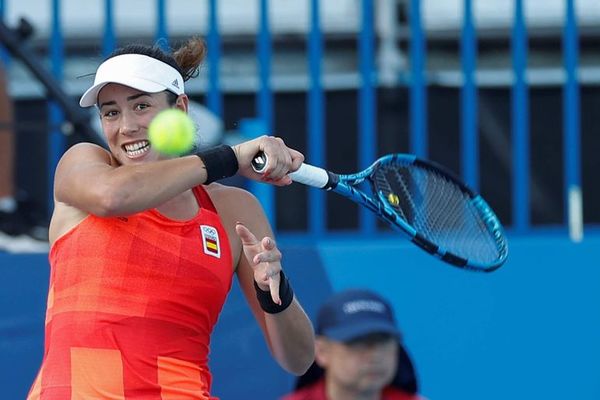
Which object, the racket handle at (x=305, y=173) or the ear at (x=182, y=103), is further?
the ear at (x=182, y=103)

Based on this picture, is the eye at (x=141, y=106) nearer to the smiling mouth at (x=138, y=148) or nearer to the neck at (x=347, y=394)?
the smiling mouth at (x=138, y=148)

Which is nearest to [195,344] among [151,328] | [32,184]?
[151,328]

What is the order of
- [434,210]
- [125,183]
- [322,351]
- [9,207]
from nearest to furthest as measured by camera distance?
[125,183]
[322,351]
[434,210]
[9,207]

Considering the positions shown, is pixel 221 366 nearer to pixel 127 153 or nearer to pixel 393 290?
pixel 393 290

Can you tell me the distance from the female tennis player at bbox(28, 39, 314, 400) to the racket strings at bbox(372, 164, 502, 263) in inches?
26.5

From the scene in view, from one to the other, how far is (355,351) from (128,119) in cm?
90

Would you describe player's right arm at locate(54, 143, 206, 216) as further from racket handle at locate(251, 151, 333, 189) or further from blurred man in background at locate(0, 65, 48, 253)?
blurred man in background at locate(0, 65, 48, 253)

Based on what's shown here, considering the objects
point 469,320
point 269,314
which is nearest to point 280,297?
point 269,314

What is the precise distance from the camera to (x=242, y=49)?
6.70m

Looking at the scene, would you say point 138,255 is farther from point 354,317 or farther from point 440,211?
point 440,211

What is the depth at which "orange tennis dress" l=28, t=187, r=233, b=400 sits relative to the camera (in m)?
2.95

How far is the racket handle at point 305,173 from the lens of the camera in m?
2.98

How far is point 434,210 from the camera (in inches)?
153

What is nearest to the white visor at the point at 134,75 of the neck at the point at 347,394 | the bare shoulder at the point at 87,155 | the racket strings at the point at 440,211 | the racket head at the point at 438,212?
the bare shoulder at the point at 87,155
